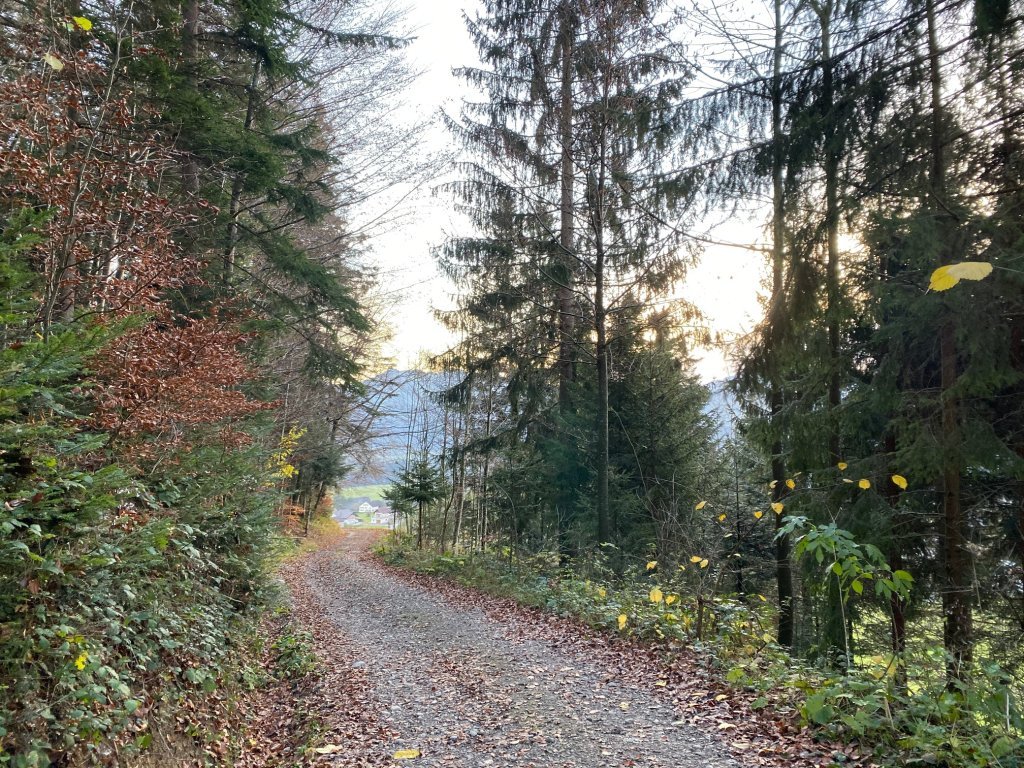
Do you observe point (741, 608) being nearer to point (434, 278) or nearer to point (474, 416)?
point (434, 278)

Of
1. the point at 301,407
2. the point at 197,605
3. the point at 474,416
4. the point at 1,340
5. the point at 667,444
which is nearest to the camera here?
the point at 1,340

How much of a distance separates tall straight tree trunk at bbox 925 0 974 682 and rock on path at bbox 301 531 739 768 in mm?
3109

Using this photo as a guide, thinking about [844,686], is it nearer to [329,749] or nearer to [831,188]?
[329,749]

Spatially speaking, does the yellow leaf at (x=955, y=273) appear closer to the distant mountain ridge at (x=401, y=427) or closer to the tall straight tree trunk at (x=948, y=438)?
the tall straight tree trunk at (x=948, y=438)

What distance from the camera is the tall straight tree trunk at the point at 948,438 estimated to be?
5480mm

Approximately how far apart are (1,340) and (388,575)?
565 inches

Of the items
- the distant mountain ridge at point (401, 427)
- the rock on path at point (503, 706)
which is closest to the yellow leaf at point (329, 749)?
the rock on path at point (503, 706)

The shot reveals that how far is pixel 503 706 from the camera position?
5.50 m

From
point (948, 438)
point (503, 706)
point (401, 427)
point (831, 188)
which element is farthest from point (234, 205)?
point (401, 427)

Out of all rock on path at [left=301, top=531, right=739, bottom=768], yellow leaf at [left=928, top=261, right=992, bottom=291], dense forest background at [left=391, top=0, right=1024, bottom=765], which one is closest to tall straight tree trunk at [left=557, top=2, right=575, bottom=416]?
dense forest background at [left=391, top=0, right=1024, bottom=765]

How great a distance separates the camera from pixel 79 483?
3441 mm

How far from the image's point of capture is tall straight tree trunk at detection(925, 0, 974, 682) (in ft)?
18.0

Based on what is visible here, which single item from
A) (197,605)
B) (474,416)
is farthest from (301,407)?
(197,605)

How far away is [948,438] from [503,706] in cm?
508
